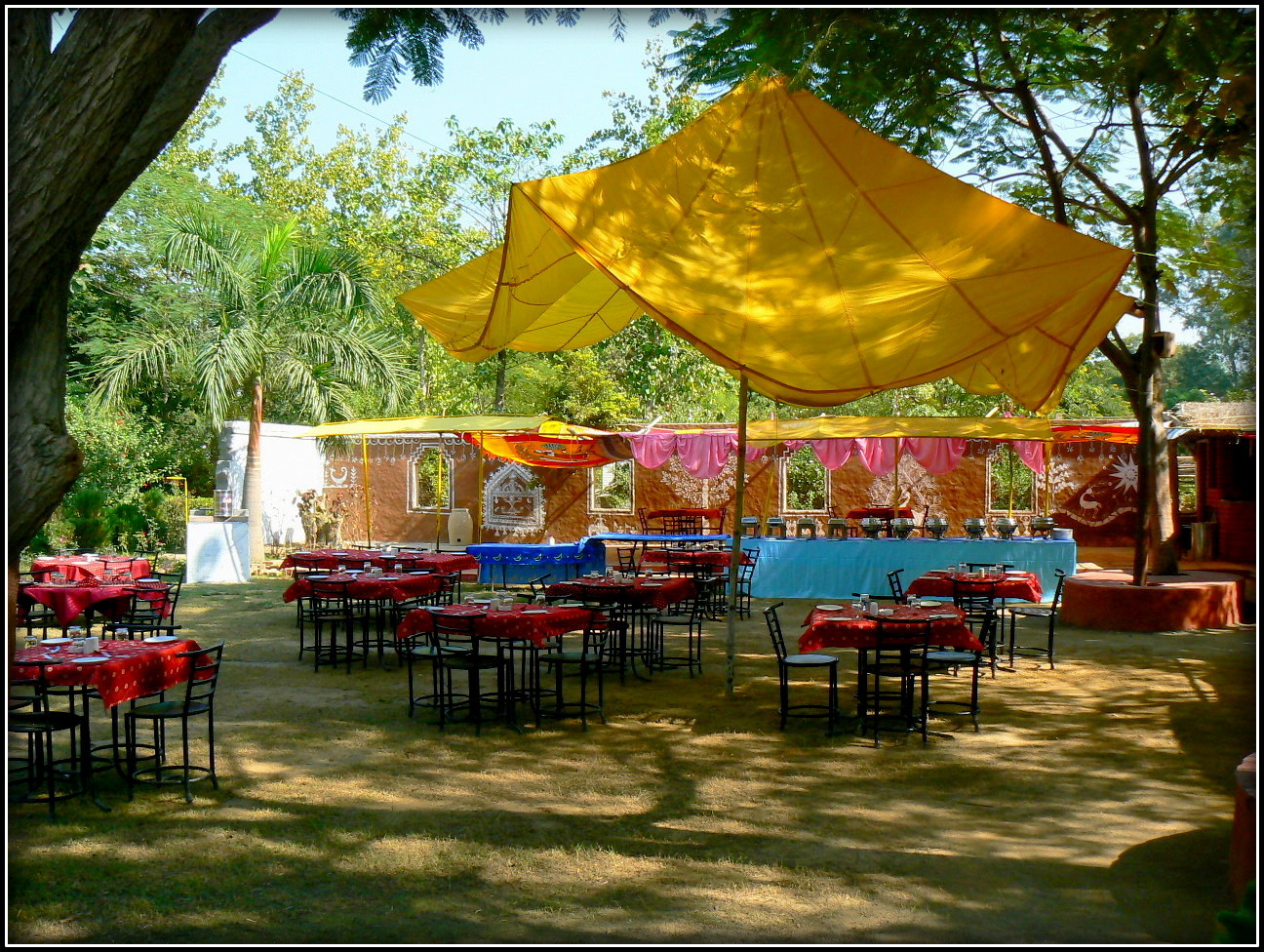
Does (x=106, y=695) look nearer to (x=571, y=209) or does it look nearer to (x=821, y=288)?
(x=571, y=209)

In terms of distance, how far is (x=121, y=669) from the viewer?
6.09 meters

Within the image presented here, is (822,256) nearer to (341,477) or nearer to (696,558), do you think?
(696,558)

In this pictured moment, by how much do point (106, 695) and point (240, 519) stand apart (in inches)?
488

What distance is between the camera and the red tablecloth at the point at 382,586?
10211mm

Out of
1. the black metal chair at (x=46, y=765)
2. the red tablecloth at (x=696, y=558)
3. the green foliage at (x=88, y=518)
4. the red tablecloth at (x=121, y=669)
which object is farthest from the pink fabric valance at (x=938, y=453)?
the black metal chair at (x=46, y=765)

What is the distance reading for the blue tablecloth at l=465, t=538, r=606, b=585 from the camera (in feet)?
52.2

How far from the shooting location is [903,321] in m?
5.83

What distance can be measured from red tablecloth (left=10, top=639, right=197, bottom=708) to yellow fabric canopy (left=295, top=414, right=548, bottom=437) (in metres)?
8.27

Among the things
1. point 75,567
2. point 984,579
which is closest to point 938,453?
point 984,579

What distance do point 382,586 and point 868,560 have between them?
7.81 m

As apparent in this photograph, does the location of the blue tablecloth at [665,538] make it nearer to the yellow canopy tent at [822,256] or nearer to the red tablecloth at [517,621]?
the red tablecloth at [517,621]

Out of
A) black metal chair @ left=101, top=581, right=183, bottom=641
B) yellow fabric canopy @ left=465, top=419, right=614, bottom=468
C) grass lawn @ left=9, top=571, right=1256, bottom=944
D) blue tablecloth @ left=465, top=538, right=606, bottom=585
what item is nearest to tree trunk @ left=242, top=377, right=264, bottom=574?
yellow fabric canopy @ left=465, top=419, right=614, bottom=468

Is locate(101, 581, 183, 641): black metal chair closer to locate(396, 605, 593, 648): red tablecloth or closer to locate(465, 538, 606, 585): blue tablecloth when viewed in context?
locate(396, 605, 593, 648): red tablecloth

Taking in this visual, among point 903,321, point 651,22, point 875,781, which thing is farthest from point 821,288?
point 875,781
